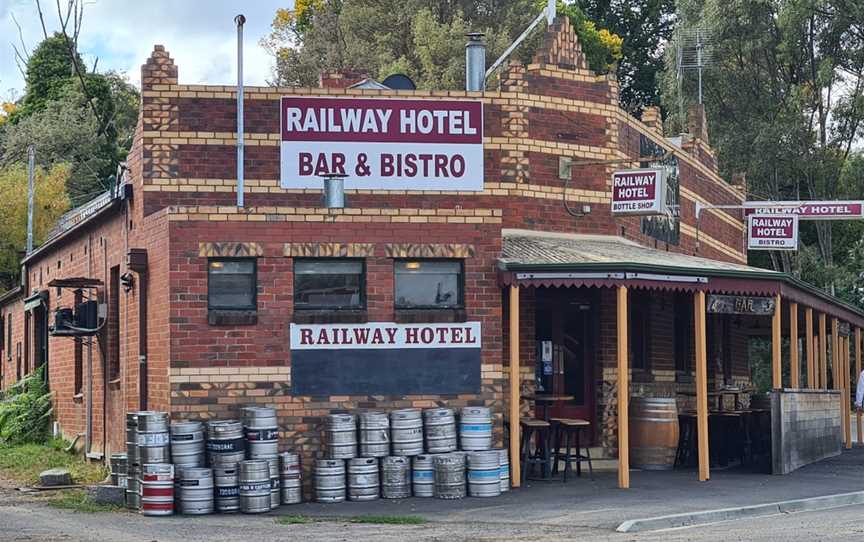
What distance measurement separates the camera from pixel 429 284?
18734mm

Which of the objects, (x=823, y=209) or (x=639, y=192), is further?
(x=823, y=209)

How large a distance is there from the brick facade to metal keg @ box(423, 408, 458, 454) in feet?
1.44

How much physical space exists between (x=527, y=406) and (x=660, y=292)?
11.9ft

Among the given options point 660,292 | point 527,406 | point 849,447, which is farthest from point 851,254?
point 527,406

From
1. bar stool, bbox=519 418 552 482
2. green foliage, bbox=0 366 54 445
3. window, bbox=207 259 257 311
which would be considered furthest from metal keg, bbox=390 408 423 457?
green foliage, bbox=0 366 54 445

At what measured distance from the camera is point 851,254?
46.7 meters

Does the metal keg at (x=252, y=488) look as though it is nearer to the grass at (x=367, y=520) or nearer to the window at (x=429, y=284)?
the grass at (x=367, y=520)

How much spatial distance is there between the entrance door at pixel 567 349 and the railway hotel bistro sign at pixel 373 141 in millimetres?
2751

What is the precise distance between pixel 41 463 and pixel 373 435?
27.2ft

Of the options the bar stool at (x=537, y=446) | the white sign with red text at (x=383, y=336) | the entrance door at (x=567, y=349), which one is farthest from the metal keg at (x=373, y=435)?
the entrance door at (x=567, y=349)

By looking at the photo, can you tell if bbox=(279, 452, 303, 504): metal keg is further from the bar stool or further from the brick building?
the bar stool

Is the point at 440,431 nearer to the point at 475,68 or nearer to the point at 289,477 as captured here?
the point at 289,477

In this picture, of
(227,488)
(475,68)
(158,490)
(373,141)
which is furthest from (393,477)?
(475,68)

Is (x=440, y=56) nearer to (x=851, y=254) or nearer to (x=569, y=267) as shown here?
(x=851, y=254)
